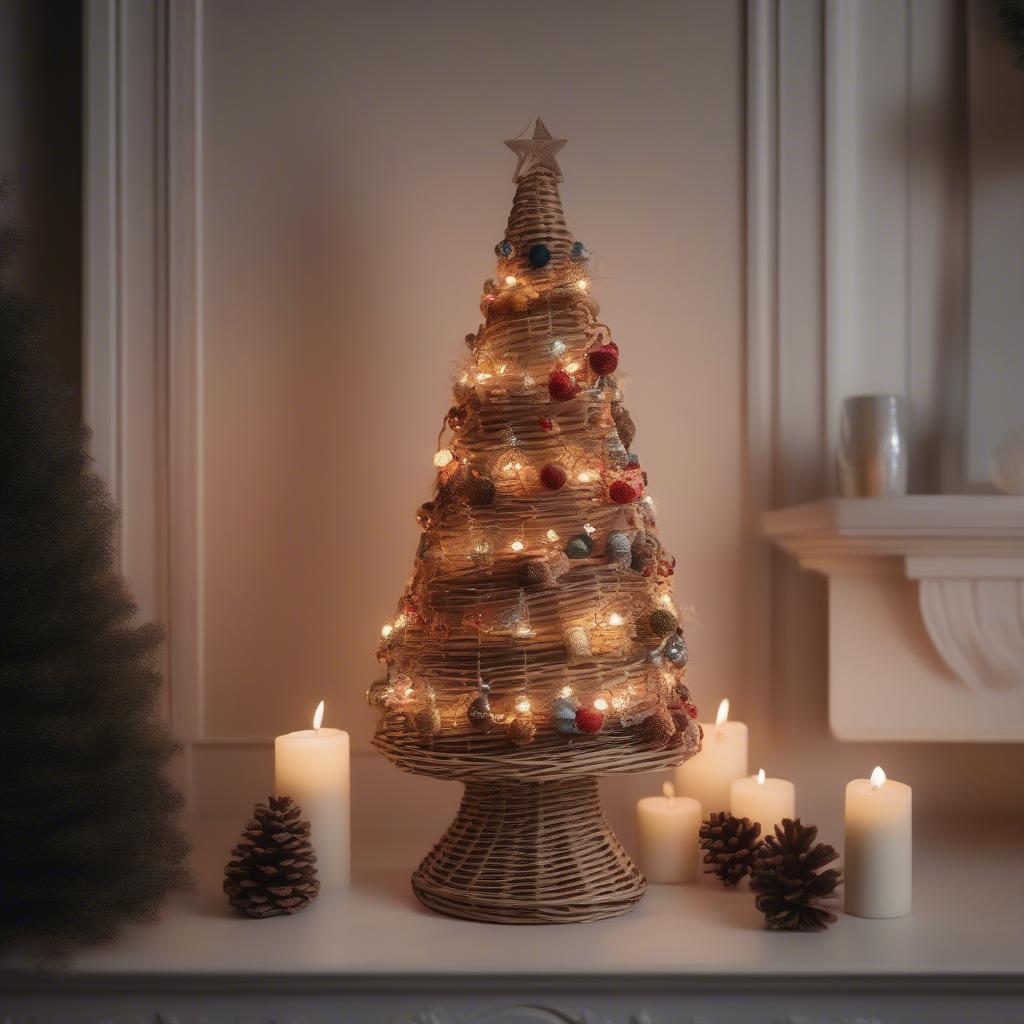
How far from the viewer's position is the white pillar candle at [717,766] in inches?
51.9

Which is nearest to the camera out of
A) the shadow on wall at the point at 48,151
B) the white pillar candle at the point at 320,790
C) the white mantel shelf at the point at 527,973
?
the white mantel shelf at the point at 527,973

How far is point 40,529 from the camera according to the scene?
1.05 m

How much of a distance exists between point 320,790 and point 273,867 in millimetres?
102

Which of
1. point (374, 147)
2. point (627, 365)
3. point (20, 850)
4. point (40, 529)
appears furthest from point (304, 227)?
point (20, 850)

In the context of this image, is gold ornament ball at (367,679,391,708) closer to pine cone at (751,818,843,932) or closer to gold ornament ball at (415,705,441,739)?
gold ornament ball at (415,705,441,739)

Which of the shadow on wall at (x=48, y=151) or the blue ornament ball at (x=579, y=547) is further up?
the shadow on wall at (x=48, y=151)

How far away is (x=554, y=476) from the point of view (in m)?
1.06

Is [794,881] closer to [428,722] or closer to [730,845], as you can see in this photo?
[730,845]

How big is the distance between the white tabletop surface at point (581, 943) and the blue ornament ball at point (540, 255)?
2.39 feet

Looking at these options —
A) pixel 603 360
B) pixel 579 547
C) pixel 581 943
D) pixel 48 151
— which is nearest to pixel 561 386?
pixel 603 360

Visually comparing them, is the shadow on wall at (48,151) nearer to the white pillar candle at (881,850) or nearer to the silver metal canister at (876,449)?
the silver metal canister at (876,449)

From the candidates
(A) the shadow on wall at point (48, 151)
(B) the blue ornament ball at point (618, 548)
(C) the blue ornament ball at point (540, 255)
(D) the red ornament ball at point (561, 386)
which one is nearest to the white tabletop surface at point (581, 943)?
(B) the blue ornament ball at point (618, 548)

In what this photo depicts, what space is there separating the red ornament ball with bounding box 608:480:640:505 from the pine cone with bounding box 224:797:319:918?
522 mm

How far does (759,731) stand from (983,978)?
50 cm
